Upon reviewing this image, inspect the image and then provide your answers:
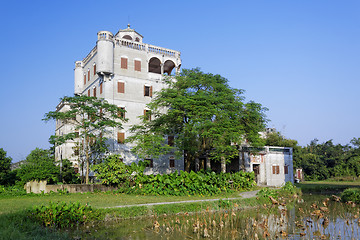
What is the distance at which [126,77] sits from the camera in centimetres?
3212

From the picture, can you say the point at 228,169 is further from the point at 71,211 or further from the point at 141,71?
the point at 71,211

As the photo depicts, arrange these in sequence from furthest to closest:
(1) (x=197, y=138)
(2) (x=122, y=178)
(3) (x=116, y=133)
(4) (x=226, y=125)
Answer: (3) (x=116, y=133), (1) (x=197, y=138), (4) (x=226, y=125), (2) (x=122, y=178)

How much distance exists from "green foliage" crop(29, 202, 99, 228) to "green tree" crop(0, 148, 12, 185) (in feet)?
52.1

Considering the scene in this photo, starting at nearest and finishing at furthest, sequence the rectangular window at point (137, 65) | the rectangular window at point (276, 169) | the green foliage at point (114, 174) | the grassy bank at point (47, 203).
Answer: the grassy bank at point (47, 203)
the green foliage at point (114, 174)
the rectangular window at point (137, 65)
the rectangular window at point (276, 169)

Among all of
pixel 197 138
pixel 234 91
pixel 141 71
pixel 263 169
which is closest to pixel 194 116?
pixel 197 138

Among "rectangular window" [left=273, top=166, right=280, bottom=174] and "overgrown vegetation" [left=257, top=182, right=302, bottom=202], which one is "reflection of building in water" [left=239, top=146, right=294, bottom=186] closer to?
"rectangular window" [left=273, top=166, right=280, bottom=174]

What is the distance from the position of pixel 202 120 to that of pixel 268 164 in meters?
Answer: 12.8

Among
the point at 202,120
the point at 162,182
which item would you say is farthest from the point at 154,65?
the point at 162,182

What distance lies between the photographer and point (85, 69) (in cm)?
3619

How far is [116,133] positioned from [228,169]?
1335 cm

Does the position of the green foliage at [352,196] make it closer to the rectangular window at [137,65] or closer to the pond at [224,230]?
the pond at [224,230]

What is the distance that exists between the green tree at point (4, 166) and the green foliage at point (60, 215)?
1587 cm

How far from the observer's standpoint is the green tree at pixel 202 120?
83.6 ft

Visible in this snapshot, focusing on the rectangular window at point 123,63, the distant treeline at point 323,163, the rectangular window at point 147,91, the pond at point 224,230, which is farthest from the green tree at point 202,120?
the distant treeline at point 323,163
